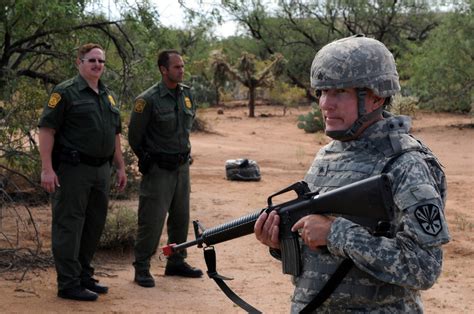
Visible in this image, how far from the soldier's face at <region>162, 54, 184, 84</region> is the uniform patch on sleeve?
4218 mm

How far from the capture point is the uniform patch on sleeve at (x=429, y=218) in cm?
200

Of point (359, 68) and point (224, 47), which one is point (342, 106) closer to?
point (359, 68)

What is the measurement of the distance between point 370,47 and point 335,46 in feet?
0.36

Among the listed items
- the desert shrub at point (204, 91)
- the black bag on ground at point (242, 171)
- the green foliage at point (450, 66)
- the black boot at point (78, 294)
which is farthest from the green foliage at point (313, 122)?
the black boot at point (78, 294)

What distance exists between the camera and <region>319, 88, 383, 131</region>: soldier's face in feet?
7.43

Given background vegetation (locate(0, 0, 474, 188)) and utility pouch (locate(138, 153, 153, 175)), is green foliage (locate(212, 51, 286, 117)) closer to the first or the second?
background vegetation (locate(0, 0, 474, 188))

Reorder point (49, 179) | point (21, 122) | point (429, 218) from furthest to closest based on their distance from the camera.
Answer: point (21, 122)
point (49, 179)
point (429, 218)

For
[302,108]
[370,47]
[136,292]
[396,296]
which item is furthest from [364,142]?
[302,108]

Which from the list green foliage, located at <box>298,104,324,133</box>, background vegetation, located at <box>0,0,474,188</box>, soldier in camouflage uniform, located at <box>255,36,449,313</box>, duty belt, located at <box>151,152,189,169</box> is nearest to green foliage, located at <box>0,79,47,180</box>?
background vegetation, located at <box>0,0,474,188</box>

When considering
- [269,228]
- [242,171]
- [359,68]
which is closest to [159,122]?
[269,228]

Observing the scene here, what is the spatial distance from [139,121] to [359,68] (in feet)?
12.9

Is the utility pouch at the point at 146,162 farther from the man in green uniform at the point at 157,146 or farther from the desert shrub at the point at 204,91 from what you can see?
the desert shrub at the point at 204,91

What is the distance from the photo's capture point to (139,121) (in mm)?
5980

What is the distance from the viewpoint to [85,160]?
5.42 m
